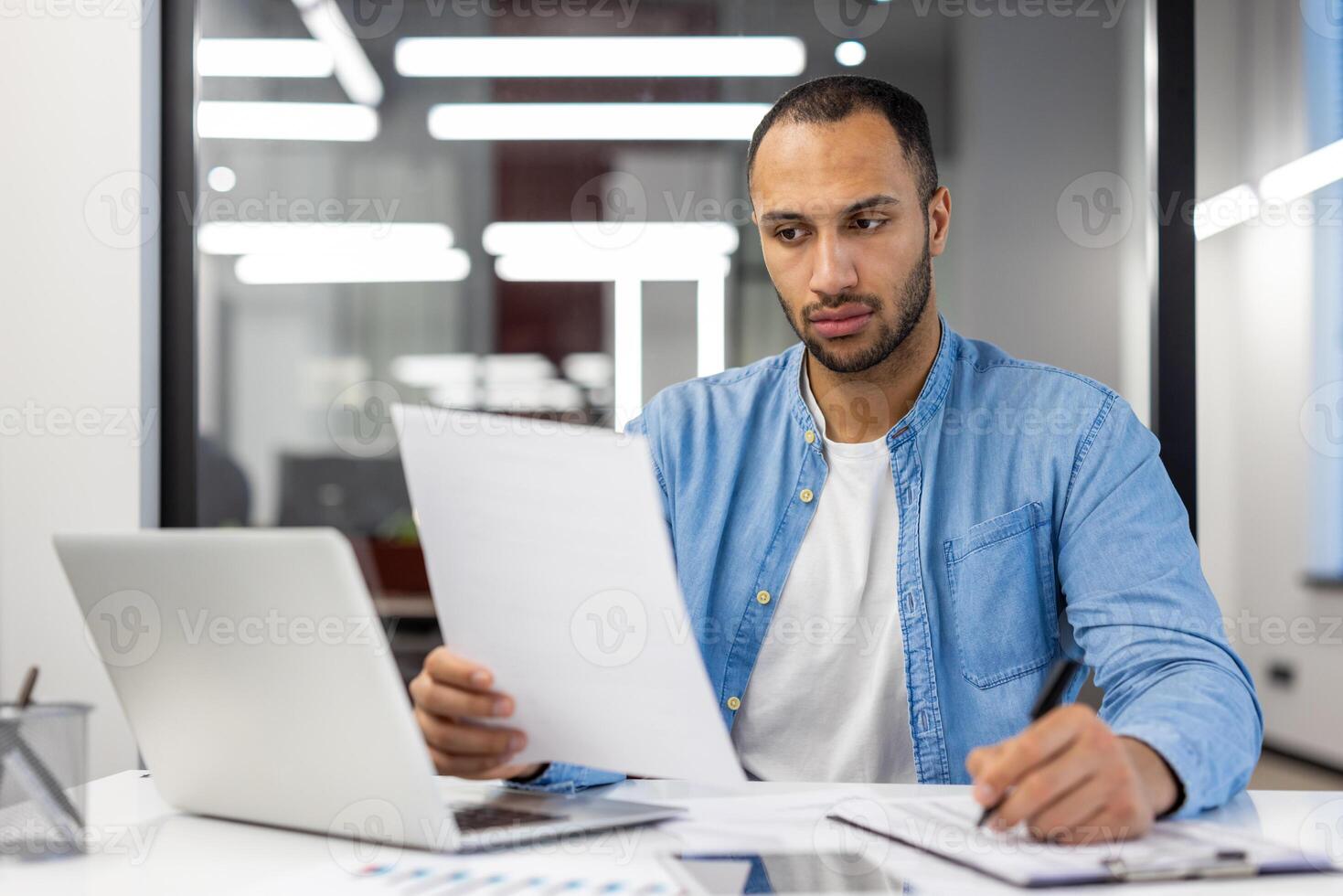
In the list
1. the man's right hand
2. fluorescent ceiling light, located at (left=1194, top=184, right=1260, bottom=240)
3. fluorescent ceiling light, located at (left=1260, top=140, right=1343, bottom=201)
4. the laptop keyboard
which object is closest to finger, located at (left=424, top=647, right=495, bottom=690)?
the man's right hand

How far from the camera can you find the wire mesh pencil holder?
0.79m

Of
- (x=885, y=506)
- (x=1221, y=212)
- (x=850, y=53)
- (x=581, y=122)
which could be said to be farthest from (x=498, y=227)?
(x=1221, y=212)

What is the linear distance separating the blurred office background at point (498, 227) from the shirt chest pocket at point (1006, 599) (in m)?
0.77

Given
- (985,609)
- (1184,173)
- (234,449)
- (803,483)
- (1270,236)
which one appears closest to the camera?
(985,609)

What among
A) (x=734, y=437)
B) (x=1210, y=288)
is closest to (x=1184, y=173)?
(x=1210, y=288)

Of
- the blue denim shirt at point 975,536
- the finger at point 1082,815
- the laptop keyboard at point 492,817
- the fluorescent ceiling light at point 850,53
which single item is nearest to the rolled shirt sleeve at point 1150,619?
the blue denim shirt at point 975,536

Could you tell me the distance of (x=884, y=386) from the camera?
5.00 feet

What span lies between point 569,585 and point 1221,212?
170 cm

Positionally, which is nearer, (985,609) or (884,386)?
(985,609)

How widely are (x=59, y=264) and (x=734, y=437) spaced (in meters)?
1.30

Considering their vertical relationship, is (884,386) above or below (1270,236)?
below

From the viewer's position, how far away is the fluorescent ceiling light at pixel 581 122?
2.11 m

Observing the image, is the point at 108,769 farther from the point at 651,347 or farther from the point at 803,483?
the point at 803,483

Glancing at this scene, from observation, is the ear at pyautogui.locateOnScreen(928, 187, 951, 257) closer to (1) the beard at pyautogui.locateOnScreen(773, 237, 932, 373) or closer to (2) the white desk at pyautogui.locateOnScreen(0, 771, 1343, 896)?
(1) the beard at pyautogui.locateOnScreen(773, 237, 932, 373)
